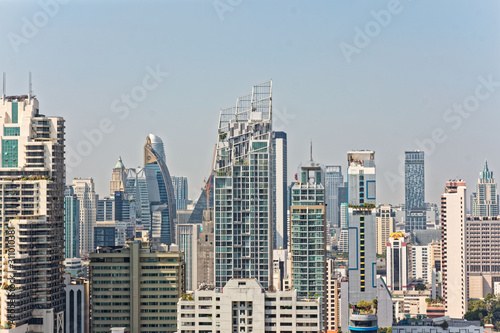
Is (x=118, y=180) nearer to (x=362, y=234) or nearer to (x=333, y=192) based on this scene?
(x=333, y=192)

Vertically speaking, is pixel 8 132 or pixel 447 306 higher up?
pixel 8 132

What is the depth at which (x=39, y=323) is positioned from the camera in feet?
81.1

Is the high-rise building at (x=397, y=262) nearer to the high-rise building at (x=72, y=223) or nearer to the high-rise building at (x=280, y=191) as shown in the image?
the high-rise building at (x=280, y=191)

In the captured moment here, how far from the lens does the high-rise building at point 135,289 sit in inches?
961

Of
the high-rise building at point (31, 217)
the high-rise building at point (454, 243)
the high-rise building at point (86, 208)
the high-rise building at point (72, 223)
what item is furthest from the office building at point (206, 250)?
the high-rise building at point (86, 208)

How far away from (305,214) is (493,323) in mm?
11094

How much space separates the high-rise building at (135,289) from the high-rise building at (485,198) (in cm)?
2853

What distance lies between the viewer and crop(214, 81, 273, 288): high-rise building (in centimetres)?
2661

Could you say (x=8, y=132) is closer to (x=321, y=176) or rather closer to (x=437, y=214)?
(x=321, y=176)

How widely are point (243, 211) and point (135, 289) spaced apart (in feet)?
13.4

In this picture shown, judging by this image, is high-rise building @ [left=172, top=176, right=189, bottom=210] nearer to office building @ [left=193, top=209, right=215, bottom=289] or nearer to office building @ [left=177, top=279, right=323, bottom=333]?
office building @ [left=193, top=209, right=215, bottom=289]

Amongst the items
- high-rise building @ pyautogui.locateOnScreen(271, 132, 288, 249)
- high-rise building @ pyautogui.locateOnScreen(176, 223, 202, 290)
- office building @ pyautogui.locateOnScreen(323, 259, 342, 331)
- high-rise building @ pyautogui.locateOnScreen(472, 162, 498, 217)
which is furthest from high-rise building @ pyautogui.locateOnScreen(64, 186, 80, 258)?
high-rise building @ pyautogui.locateOnScreen(472, 162, 498, 217)

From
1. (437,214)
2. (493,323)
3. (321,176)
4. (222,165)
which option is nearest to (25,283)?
(222,165)

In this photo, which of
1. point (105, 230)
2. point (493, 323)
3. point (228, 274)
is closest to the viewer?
point (228, 274)
